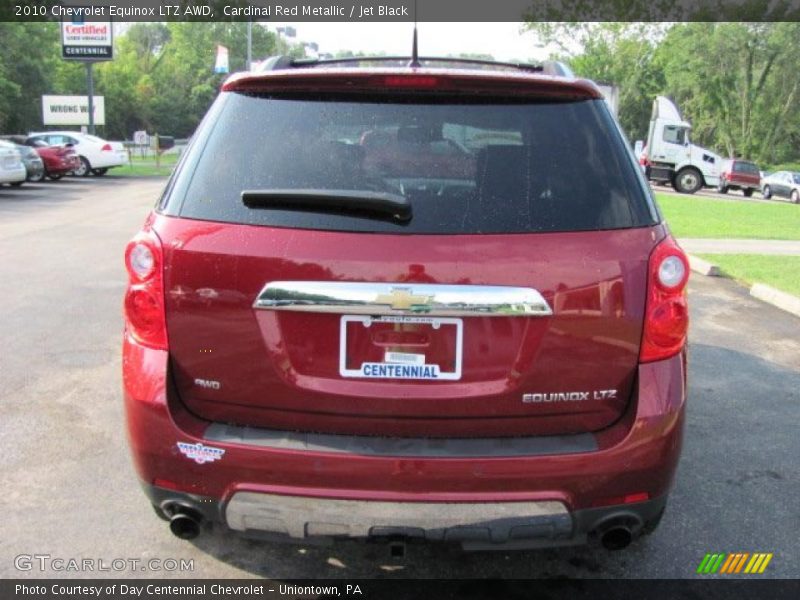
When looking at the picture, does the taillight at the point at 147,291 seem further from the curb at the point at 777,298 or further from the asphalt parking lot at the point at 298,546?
the curb at the point at 777,298

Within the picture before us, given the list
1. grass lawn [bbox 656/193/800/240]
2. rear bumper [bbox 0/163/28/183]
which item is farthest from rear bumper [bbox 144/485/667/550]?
rear bumper [bbox 0/163/28/183]

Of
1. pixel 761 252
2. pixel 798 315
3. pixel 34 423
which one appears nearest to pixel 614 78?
pixel 761 252

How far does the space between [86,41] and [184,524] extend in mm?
39328

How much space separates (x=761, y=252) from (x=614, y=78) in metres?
54.0

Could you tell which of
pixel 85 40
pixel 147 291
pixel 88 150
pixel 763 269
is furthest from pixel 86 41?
pixel 147 291

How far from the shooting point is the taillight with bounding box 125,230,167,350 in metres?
2.57

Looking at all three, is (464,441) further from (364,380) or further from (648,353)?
(648,353)

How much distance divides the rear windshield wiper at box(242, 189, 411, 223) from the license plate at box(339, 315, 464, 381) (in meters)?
0.34

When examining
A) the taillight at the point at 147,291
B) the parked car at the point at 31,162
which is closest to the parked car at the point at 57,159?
the parked car at the point at 31,162

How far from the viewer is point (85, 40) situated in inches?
1458

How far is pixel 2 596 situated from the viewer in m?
2.95

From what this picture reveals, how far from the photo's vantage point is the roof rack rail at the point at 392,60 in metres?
3.14

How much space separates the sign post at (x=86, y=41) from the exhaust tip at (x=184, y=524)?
38229 mm

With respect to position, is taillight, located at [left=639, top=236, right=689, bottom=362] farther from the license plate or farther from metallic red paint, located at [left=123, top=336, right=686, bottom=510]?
the license plate
